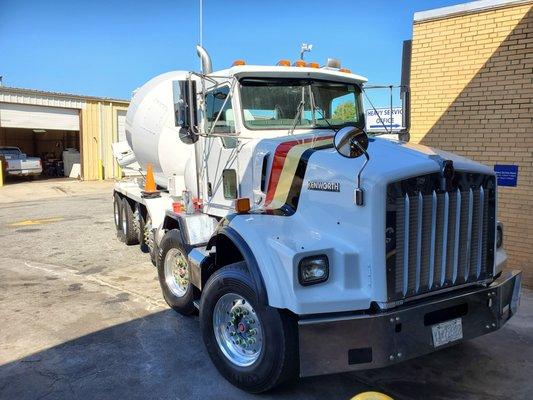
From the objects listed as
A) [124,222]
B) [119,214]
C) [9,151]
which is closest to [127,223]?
[124,222]

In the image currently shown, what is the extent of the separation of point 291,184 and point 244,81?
4.95ft

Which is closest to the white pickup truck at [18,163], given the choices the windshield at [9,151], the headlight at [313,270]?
the windshield at [9,151]

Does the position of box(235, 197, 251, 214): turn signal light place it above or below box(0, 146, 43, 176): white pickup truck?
below

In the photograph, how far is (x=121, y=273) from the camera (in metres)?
7.24

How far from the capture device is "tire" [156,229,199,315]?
515cm

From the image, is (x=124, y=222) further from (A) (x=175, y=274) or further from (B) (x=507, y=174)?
(B) (x=507, y=174)

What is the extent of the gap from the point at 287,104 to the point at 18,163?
2370 centimetres

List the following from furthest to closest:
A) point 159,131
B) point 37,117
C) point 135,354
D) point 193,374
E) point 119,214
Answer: point 37,117 < point 119,214 < point 159,131 < point 135,354 < point 193,374

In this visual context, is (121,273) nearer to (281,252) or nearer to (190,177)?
(190,177)

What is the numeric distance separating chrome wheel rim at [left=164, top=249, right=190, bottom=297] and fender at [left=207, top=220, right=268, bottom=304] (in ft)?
5.01

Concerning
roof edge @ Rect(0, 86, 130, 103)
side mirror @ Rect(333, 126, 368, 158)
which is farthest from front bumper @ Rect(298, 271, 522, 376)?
roof edge @ Rect(0, 86, 130, 103)

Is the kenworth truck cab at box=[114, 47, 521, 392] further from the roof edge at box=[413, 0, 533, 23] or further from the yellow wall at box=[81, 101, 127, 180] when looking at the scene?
the yellow wall at box=[81, 101, 127, 180]

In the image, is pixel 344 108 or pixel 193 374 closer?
pixel 193 374

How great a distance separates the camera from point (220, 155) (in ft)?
16.6
